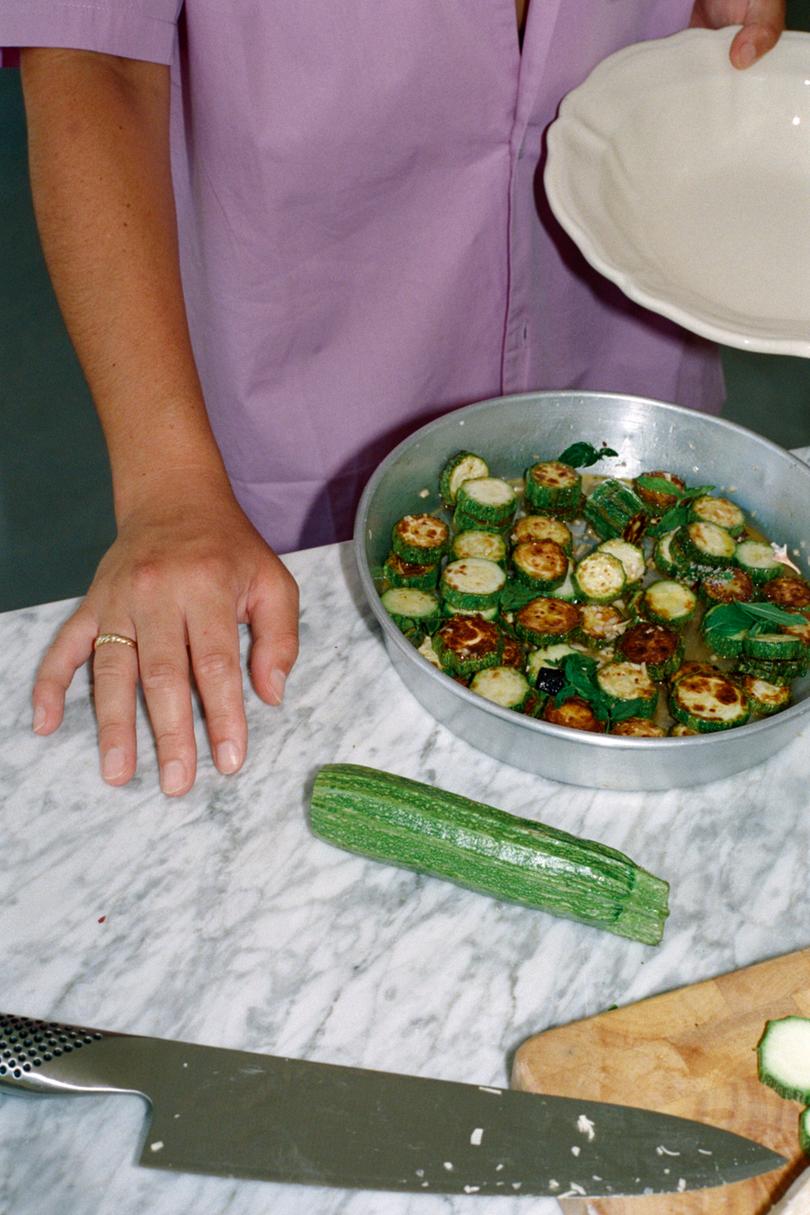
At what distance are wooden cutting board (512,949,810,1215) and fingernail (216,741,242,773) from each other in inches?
20.2

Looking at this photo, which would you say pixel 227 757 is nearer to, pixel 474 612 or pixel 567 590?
pixel 474 612

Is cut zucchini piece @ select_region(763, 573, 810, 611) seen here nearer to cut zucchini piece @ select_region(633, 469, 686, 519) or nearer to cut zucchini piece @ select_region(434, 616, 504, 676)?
cut zucchini piece @ select_region(633, 469, 686, 519)

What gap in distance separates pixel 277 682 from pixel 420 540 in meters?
0.30

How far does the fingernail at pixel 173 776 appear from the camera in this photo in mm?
1461

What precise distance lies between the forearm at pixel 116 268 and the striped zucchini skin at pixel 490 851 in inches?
21.7

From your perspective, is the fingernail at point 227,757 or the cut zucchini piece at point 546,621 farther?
the cut zucchini piece at point 546,621

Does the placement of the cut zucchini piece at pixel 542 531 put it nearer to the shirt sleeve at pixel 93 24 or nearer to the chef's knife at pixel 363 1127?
the chef's knife at pixel 363 1127

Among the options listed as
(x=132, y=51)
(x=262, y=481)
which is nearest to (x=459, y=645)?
(x=262, y=481)

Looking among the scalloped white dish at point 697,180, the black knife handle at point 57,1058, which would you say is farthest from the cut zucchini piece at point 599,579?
the black knife handle at point 57,1058

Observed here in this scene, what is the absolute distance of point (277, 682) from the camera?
5.12 ft

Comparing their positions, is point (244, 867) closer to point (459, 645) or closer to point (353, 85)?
point (459, 645)

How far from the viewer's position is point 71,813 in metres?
1.46

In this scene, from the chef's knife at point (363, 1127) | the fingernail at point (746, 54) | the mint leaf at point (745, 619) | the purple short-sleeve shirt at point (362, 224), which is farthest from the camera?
the fingernail at point (746, 54)

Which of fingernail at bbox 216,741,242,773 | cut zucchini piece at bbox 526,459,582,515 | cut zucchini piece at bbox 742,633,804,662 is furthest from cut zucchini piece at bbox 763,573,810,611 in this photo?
fingernail at bbox 216,741,242,773
